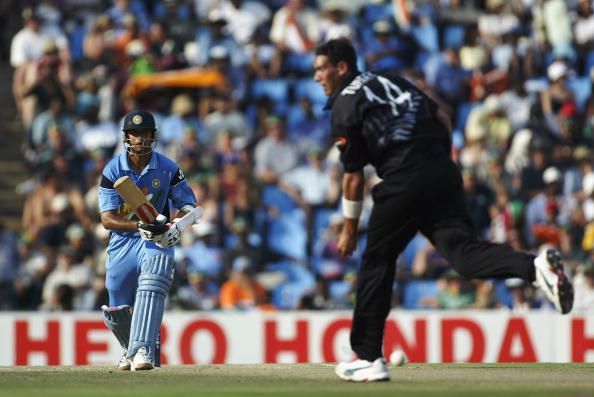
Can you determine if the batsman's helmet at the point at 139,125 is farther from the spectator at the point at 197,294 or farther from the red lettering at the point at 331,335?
the spectator at the point at 197,294

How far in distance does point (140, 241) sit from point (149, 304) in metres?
0.59

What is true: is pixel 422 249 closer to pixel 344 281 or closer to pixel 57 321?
pixel 344 281

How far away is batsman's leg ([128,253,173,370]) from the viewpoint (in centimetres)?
1034

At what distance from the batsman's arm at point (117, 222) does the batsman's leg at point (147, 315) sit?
0.29m

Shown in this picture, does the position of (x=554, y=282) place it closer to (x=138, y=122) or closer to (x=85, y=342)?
(x=138, y=122)

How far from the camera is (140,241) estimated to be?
1077 centimetres

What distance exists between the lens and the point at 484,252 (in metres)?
8.95

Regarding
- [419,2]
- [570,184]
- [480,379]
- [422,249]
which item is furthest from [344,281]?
[480,379]

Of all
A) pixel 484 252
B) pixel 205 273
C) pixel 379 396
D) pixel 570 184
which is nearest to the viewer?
pixel 379 396

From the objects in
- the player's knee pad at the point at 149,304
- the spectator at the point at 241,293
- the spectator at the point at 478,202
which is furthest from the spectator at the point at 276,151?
the player's knee pad at the point at 149,304

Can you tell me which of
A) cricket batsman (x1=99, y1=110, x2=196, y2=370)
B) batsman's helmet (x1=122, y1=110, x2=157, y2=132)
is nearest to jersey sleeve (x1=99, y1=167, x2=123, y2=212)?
cricket batsman (x1=99, y1=110, x2=196, y2=370)

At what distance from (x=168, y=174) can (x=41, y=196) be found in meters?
8.31

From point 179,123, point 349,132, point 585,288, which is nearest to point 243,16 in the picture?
point 179,123

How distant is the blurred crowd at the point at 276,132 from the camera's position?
17766 mm
